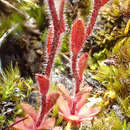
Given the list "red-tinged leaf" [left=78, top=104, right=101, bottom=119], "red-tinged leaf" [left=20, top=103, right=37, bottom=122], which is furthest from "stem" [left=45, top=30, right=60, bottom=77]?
"red-tinged leaf" [left=78, top=104, right=101, bottom=119]

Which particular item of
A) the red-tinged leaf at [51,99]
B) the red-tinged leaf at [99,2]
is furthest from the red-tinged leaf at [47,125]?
the red-tinged leaf at [99,2]

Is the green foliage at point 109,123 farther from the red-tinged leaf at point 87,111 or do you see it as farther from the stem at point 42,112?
the stem at point 42,112

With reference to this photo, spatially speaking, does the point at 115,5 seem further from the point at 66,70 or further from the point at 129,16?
the point at 66,70

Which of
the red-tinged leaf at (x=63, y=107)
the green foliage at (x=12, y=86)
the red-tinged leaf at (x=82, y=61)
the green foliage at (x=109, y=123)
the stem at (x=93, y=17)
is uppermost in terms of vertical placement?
the stem at (x=93, y=17)

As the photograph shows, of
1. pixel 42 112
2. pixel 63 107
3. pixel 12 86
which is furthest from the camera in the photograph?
pixel 12 86

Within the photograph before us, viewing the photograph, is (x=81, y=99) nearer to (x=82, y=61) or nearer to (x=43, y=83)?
(x=82, y=61)

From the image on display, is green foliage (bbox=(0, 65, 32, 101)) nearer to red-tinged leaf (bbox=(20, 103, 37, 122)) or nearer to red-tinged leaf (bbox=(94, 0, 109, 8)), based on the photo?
red-tinged leaf (bbox=(20, 103, 37, 122))

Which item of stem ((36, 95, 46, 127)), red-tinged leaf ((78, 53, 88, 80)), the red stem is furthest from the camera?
red-tinged leaf ((78, 53, 88, 80))

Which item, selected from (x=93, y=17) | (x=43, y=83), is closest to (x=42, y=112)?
(x=43, y=83)
